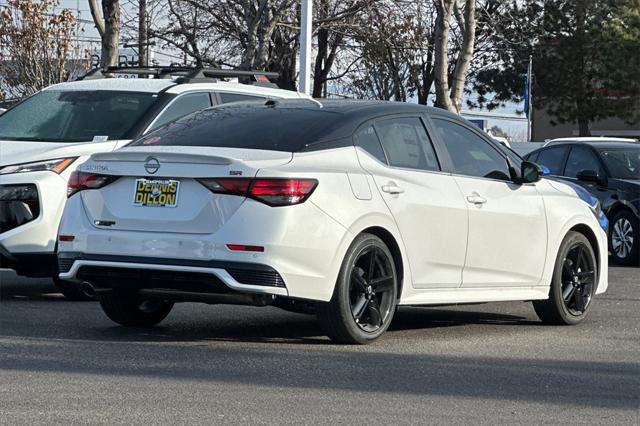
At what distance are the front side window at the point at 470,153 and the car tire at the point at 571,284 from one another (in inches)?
33.3

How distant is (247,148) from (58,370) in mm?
1865

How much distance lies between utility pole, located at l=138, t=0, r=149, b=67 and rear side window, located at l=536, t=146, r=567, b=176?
1282 centimetres

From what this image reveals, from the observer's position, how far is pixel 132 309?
916 centimetres

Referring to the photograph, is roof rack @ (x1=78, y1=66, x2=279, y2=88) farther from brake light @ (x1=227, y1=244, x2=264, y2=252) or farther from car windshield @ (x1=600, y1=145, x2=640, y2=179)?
car windshield @ (x1=600, y1=145, x2=640, y2=179)

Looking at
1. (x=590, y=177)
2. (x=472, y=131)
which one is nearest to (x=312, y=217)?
(x=472, y=131)

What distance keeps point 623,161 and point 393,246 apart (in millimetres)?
10018

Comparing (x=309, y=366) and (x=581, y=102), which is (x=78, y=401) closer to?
(x=309, y=366)

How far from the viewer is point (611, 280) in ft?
47.6

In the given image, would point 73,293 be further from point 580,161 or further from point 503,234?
point 580,161

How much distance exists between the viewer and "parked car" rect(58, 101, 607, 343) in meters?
7.83

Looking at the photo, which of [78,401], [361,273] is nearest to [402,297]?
[361,273]

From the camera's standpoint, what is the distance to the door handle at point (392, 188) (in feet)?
27.9

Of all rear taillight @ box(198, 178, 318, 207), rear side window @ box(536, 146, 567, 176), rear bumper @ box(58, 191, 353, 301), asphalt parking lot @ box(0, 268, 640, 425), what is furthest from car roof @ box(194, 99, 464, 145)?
rear side window @ box(536, 146, 567, 176)

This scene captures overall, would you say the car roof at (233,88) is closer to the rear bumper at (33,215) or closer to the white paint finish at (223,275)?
the rear bumper at (33,215)
